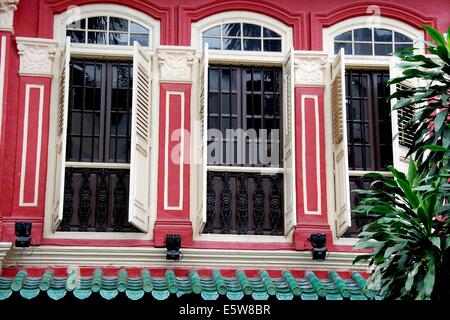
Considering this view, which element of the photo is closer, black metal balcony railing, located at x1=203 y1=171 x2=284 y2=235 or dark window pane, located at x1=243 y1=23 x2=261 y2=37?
black metal balcony railing, located at x1=203 y1=171 x2=284 y2=235

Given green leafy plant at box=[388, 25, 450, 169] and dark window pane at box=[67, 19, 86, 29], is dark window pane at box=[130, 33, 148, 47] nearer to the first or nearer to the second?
dark window pane at box=[67, 19, 86, 29]

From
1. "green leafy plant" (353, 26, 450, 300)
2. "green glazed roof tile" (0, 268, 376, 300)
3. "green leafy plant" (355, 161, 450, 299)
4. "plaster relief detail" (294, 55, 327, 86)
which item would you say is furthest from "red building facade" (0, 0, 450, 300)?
"green leafy plant" (355, 161, 450, 299)

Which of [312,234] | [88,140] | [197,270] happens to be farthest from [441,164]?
[88,140]

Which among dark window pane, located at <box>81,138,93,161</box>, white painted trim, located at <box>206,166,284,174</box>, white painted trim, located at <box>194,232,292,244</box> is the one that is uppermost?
dark window pane, located at <box>81,138,93,161</box>

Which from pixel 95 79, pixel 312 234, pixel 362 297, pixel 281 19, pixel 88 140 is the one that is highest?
pixel 281 19

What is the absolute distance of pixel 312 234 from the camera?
34.3 feet

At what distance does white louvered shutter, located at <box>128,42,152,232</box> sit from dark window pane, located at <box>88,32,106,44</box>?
645mm

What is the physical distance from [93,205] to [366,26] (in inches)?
157

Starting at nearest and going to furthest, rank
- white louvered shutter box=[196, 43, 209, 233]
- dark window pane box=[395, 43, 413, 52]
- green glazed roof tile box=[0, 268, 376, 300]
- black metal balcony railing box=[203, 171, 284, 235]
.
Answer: green glazed roof tile box=[0, 268, 376, 300] < white louvered shutter box=[196, 43, 209, 233] < black metal balcony railing box=[203, 171, 284, 235] < dark window pane box=[395, 43, 413, 52]

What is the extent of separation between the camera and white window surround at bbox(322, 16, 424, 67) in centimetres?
1125
